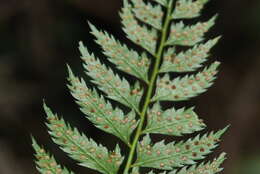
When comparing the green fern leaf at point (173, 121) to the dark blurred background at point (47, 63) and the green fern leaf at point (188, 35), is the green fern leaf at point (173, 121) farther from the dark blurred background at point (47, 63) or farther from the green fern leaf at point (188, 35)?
the dark blurred background at point (47, 63)

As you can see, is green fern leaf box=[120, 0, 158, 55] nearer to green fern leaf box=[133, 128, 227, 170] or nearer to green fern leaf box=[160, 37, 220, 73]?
green fern leaf box=[160, 37, 220, 73]

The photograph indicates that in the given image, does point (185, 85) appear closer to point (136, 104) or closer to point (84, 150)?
point (136, 104)

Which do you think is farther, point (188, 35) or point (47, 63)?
point (47, 63)

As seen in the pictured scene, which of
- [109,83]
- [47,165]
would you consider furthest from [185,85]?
[47,165]

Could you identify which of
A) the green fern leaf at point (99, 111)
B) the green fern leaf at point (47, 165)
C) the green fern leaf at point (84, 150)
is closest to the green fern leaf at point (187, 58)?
the green fern leaf at point (99, 111)

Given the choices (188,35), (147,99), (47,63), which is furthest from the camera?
(47,63)

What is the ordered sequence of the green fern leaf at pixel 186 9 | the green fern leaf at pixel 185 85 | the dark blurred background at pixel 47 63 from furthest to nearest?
the dark blurred background at pixel 47 63, the green fern leaf at pixel 186 9, the green fern leaf at pixel 185 85
